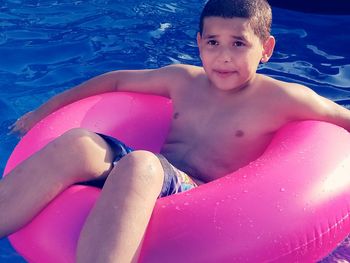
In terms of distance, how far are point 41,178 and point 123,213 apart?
0.38m

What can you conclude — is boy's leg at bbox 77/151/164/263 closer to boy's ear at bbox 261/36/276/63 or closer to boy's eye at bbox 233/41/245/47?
boy's eye at bbox 233/41/245/47

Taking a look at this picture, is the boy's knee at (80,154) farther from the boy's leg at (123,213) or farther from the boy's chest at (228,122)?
the boy's chest at (228,122)

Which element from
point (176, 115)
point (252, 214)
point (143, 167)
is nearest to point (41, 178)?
point (143, 167)

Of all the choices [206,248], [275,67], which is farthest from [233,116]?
[275,67]

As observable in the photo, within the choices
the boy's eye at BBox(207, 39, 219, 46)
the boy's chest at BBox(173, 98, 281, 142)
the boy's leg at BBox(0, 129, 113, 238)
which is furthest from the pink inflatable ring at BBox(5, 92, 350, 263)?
the boy's eye at BBox(207, 39, 219, 46)

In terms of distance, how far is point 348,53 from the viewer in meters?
4.74

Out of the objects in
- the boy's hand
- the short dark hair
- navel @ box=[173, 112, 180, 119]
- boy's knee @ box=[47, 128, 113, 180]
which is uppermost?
the short dark hair

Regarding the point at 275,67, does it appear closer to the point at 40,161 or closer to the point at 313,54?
the point at 313,54

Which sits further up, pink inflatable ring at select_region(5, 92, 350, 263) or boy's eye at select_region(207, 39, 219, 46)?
boy's eye at select_region(207, 39, 219, 46)

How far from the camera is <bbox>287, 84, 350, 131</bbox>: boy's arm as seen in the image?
108 inches

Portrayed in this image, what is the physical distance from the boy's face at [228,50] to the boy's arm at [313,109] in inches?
8.7

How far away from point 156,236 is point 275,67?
2.57 m

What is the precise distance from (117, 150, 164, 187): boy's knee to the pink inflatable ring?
0.32 feet

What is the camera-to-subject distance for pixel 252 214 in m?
2.19
